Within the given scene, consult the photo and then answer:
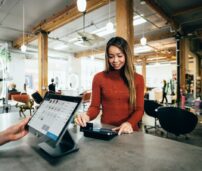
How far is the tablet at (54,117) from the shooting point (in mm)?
750

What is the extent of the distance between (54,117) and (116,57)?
80 centimetres

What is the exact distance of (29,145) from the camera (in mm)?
919

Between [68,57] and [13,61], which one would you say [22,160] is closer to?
[13,61]

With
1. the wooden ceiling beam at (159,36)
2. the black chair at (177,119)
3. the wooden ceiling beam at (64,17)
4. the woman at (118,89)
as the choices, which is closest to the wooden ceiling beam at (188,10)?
the wooden ceiling beam at (159,36)

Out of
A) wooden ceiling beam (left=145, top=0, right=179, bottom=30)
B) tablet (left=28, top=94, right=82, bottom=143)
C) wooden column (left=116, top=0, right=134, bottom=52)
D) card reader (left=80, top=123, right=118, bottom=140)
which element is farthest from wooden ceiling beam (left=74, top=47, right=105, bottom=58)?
tablet (left=28, top=94, right=82, bottom=143)

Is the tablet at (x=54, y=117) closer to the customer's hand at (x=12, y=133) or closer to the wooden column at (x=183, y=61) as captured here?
the customer's hand at (x=12, y=133)

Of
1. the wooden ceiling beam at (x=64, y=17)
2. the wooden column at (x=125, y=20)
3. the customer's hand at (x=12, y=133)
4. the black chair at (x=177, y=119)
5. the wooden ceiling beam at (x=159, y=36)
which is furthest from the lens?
the wooden ceiling beam at (x=159, y=36)

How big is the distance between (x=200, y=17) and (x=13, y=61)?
923cm

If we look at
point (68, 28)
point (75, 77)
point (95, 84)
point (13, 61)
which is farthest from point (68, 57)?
point (95, 84)

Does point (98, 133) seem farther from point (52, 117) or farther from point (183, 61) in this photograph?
point (183, 61)

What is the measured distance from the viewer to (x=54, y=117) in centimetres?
82

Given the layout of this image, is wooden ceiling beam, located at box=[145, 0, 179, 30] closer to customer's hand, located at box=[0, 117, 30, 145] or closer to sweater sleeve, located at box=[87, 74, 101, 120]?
sweater sleeve, located at box=[87, 74, 101, 120]

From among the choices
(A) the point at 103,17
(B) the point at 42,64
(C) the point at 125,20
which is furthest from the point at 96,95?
(B) the point at 42,64

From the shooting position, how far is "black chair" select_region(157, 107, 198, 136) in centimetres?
293
